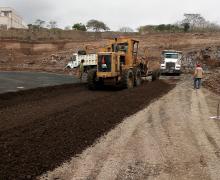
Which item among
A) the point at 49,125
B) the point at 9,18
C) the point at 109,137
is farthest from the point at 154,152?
the point at 9,18

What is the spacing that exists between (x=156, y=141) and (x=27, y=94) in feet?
38.5

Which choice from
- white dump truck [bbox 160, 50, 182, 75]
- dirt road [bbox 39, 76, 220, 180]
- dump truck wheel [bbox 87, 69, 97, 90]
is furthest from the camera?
white dump truck [bbox 160, 50, 182, 75]

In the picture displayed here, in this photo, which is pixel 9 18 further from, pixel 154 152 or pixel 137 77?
pixel 154 152

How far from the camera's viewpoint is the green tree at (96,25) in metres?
97.2

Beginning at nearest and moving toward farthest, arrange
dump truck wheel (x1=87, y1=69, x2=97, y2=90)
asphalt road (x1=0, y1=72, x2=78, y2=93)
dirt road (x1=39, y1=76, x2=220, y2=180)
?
1. dirt road (x1=39, y1=76, x2=220, y2=180)
2. asphalt road (x1=0, y1=72, x2=78, y2=93)
3. dump truck wheel (x1=87, y1=69, x2=97, y2=90)

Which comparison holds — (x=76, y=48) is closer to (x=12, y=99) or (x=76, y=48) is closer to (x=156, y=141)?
(x=12, y=99)

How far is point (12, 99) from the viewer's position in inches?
763

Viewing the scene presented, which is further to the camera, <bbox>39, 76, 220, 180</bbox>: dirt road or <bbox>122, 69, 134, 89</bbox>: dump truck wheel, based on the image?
<bbox>122, 69, 134, 89</bbox>: dump truck wheel

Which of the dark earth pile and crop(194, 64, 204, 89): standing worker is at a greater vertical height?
crop(194, 64, 204, 89): standing worker

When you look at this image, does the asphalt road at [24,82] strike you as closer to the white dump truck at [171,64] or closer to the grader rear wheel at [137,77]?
the grader rear wheel at [137,77]

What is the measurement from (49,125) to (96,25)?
8676 centimetres

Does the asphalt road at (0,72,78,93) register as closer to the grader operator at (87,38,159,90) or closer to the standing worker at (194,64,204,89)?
the grader operator at (87,38,159,90)

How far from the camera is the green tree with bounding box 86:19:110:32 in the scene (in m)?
97.2

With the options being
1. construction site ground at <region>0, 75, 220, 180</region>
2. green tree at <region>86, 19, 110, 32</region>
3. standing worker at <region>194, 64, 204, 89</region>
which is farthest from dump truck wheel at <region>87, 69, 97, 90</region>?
green tree at <region>86, 19, 110, 32</region>
